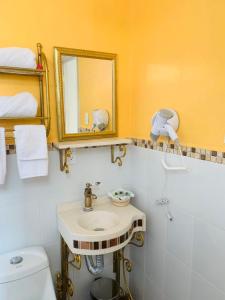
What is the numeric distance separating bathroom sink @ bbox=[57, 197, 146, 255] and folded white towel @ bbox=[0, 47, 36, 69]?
2.92 feet

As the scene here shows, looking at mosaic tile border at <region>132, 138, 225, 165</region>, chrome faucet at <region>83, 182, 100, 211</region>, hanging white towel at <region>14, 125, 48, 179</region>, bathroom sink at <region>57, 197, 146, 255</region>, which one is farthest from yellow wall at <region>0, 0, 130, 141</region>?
bathroom sink at <region>57, 197, 146, 255</region>

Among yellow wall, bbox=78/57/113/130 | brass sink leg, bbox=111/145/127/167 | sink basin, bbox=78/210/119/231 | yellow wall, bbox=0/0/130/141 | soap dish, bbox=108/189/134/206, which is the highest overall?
yellow wall, bbox=0/0/130/141

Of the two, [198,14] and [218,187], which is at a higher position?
[198,14]

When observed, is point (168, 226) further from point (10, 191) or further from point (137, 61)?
point (137, 61)

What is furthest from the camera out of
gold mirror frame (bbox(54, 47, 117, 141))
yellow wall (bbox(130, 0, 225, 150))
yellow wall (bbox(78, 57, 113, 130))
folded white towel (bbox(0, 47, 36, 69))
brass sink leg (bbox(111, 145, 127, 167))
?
brass sink leg (bbox(111, 145, 127, 167))

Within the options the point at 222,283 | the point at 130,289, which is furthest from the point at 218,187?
the point at 130,289

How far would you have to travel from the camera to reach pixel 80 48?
1518mm

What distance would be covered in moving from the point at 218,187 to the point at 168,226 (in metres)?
0.47

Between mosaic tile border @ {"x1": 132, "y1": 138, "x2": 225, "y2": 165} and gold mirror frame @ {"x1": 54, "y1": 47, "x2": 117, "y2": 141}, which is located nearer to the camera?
mosaic tile border @ {"x1": 132, "y1": 138, "x2": 225, "y2": 165}

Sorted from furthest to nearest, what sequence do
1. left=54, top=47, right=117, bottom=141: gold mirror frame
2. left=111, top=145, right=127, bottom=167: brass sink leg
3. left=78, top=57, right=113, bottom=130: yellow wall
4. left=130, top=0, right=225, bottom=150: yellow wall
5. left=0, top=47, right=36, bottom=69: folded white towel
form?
left=111, top=145, right=127, bottom=167: brass sink leg, left=78, top=57, right=113, bottom=130: yellow wall, left=54, top=47, right=117, bottom=141: gold mirror frame, left=0, top=47, right=36, bottom=69: folded white towel, left=130, top=0, right=225, bottom=150: yellow wall

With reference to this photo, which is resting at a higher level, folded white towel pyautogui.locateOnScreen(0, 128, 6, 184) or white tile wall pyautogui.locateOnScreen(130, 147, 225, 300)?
folded white towel pyautogui.locateOnScreen(0, 128, 6, 184)

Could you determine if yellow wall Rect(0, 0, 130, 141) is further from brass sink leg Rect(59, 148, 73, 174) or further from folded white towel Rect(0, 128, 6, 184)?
folded white towel Rect(0, 128, 6, 184)

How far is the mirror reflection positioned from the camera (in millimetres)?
1503

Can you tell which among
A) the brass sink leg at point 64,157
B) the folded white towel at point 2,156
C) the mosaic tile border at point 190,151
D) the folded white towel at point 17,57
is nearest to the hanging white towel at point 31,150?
the folded white towel at point 2,156
